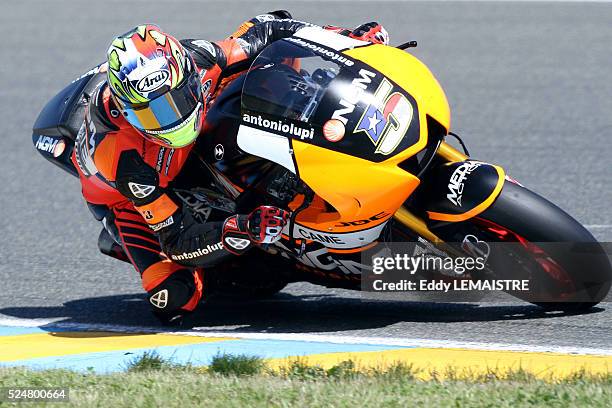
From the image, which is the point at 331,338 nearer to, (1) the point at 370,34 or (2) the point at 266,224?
(2) the point at 266,224

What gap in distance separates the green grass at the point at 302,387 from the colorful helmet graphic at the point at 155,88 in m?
1.22

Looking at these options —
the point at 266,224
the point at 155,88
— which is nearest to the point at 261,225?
the point at 266,224

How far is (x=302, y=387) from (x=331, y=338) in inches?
48.0

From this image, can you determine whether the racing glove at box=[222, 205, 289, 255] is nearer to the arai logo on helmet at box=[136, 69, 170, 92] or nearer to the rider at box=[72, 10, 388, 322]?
the rider at box=[72, 10, 388, 322]

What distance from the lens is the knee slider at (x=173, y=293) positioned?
640 centimetres

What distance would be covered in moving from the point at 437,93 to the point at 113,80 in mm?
1565

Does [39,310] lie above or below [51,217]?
below

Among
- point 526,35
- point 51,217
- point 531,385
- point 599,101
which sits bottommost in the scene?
point 531,385

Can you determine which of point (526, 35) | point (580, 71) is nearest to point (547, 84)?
point (580, 71)

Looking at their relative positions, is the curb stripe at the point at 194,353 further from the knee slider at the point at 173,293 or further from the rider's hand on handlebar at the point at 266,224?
the rider's hand on handlebar at the point at 266,224

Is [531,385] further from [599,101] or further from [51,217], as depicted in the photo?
[599,101]

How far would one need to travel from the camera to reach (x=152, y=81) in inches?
233

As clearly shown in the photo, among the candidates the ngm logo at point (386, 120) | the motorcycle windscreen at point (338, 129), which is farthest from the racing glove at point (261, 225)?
the ngm logo at point (386, 120)

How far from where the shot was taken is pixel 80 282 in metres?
7.53
